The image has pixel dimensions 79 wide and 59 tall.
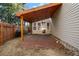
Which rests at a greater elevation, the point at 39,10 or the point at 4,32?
the point at 39,10

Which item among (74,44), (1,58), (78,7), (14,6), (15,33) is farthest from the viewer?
(14,6)

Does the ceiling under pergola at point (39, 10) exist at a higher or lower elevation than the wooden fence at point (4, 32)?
higher

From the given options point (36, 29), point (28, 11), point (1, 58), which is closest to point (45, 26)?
→ point (36, 29)

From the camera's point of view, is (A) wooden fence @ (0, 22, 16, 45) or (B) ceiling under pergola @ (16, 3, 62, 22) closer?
(A) wooden fence @ (0, 22, 16, 45)

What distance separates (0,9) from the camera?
14.2 m

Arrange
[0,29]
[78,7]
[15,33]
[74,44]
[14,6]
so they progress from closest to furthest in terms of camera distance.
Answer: [78,7] → [74,44] → [0,29] → [15,33] → [14,6]

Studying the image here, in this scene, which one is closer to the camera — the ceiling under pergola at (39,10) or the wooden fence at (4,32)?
the wooden fence at (4,32)

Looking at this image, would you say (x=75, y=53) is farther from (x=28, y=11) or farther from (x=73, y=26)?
(x=28, y=11)

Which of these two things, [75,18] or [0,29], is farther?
[0,29]

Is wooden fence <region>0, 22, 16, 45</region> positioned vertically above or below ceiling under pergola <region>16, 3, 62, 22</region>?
below

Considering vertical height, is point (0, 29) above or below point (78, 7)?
below

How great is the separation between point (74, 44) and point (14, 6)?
379 inches

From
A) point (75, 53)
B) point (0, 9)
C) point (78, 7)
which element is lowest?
point (75, 53)

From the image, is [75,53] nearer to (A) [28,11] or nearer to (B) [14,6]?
(A) [28,11]
